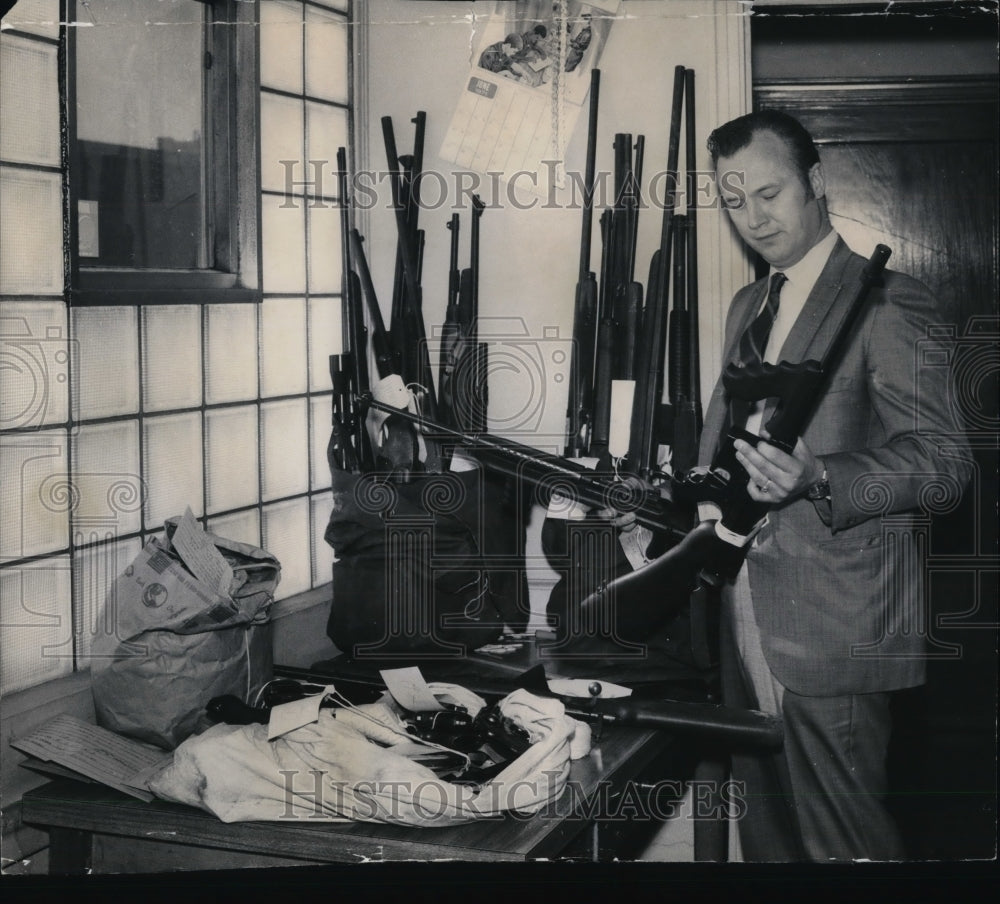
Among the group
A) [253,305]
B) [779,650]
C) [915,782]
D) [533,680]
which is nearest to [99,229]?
[253,305]

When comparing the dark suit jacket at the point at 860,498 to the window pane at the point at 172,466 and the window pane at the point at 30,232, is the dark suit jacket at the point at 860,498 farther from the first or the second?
the window pane at the point at 30,232

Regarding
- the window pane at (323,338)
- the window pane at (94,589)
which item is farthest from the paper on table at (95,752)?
the window pane at (323,338)

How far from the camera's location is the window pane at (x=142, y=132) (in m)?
1.88

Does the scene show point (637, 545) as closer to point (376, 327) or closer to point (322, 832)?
point (376, 327)

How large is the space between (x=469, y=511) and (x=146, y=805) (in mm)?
786

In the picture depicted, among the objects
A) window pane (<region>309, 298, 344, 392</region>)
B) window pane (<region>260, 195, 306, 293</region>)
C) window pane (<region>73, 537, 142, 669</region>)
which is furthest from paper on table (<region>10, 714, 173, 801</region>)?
window pane (<region>260, 195, 306, 293</region>)

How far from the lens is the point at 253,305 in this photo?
6.73ft

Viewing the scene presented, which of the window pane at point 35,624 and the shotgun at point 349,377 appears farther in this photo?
the shotgun at point 349,377

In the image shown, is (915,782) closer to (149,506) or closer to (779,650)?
(779,650)

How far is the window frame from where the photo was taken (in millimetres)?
1983

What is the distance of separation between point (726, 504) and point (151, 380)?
3.70 ft

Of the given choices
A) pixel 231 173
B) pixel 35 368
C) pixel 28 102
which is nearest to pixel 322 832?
pixel 35 368

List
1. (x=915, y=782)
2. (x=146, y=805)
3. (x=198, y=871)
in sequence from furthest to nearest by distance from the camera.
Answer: (x=915, y=782)
(x=198, y=871)
(x=146, y=805)

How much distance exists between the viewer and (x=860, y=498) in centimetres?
189
